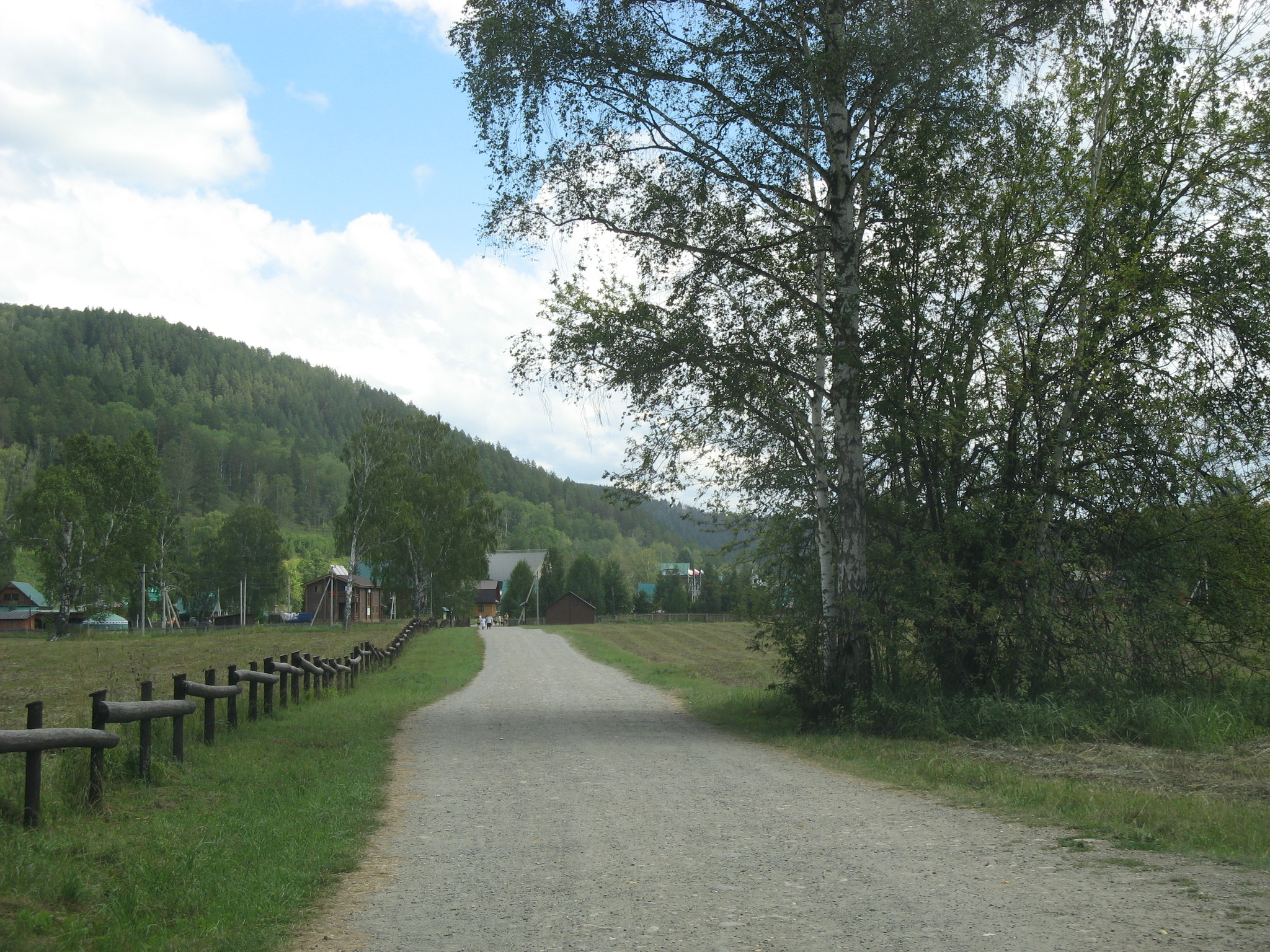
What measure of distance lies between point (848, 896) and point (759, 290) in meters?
11.0

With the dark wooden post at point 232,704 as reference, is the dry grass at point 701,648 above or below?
below

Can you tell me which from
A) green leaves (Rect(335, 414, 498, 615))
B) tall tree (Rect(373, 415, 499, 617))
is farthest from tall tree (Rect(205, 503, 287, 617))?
tall tree (Rect(373, 415, 499, 617))

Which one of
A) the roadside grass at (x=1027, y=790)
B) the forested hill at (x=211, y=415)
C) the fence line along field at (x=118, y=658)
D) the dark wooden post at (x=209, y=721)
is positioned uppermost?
the forested hill at (x=211, y=415)

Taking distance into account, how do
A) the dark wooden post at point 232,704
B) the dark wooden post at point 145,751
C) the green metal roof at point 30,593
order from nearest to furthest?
the dark wooden post at point 145,751 < the dark wooden post at point 232,704 < the green metal roof at point 30,593

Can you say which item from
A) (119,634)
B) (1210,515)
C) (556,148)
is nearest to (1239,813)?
(1210,515)

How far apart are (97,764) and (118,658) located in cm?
2917

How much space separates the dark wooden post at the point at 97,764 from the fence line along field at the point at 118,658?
247 centimetres

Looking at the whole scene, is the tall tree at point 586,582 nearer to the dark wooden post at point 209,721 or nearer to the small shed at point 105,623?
the small shed at point 105,623

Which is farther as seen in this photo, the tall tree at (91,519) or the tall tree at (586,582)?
the tall tree at (586,582)

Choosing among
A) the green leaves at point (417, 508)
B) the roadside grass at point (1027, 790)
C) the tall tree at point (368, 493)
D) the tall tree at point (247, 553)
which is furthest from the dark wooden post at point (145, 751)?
the tall tree at point (247, 553)

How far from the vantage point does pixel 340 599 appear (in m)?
92.9

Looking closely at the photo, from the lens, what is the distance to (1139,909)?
4828 mm

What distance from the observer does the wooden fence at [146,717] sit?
6.43 m

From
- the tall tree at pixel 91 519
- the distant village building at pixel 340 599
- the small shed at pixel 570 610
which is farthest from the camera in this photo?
the small shed at pixel 570 610
